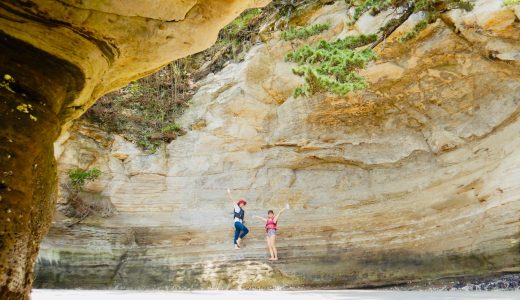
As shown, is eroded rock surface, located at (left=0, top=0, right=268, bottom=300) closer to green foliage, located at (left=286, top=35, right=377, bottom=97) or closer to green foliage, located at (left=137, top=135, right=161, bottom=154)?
green foliage, located at (left=286, top=35, right=377, bottom=97)

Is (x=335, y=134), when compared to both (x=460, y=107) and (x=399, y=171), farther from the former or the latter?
(x=460, y=107)

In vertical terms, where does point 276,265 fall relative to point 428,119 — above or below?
below

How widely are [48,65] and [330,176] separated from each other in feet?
30.9

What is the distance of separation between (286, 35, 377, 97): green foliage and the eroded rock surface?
2174 millimetres

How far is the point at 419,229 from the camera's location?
10664mm

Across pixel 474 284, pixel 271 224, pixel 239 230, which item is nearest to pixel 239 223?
pixel 239 230

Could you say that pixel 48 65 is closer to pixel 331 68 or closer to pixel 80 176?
pixel 331 68

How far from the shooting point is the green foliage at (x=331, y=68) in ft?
25.0

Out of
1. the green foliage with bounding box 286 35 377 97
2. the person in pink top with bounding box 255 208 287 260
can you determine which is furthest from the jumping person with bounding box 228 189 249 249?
the green foliage with bounding box 286 35 377 97

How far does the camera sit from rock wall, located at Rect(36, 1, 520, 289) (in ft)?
33.5

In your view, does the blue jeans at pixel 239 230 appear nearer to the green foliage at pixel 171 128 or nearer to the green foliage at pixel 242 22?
the green foliage at pixel 171 128

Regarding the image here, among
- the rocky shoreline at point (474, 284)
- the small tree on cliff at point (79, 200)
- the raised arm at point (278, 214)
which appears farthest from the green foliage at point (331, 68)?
the small tree on cliff at point (79, 200)

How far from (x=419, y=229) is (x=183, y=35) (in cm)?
733

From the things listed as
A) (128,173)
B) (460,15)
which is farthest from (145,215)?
(460,15)
